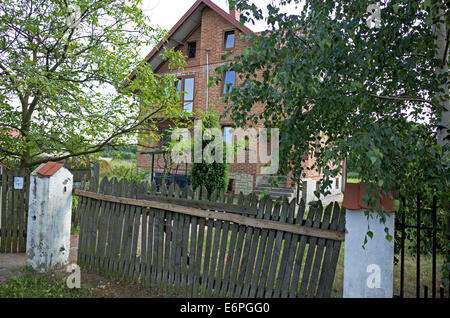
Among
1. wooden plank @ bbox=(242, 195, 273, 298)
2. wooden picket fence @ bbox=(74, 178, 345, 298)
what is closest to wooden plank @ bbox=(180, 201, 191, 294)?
wooden picket fence @ bbox=(74, 178, 345, 298)

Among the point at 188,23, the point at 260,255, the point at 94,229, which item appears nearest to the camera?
the point at 260,255

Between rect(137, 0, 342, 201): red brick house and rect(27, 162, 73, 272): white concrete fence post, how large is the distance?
959 cm

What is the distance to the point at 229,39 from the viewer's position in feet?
51.0

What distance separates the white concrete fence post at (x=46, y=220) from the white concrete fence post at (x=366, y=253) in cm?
437

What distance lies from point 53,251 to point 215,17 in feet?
46.2

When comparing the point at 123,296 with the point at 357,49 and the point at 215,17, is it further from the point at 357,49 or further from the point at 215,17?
the point at 215,17

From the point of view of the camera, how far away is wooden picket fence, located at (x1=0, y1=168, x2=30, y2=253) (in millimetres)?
5848

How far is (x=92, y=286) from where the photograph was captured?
442 cm

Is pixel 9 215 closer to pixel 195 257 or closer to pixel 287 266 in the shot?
pixel 195 257

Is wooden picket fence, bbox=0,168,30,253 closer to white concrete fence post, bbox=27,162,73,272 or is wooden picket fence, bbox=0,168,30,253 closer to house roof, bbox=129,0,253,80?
white concrete fence post, bbox=27,162,73,272

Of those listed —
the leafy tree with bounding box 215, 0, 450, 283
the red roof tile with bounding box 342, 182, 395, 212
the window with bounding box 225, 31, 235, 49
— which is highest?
the window with bounding box 225, 31, 235, 49

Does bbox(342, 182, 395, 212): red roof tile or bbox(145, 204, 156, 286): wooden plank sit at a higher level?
bbox(342, 182, 395, 212): red roof tile

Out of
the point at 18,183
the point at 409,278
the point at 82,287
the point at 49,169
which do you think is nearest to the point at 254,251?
A: the point at 82,287

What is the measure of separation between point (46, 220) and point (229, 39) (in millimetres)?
13276
